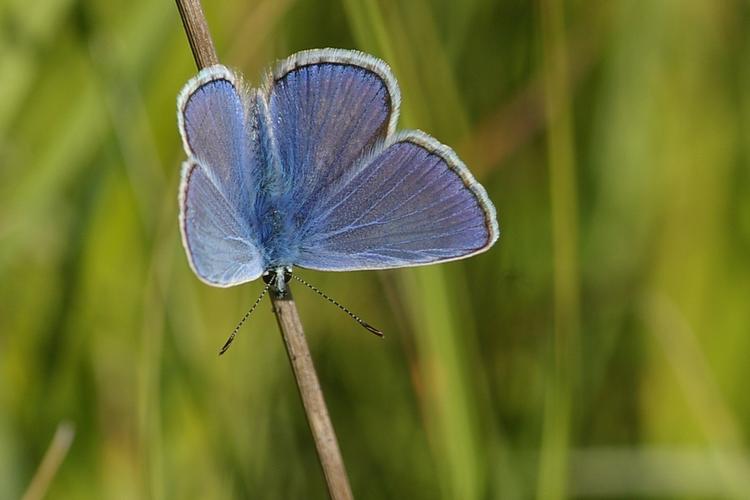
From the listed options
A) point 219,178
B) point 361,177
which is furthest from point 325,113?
point 219,178

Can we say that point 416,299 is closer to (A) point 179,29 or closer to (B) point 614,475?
(B) point 614,475

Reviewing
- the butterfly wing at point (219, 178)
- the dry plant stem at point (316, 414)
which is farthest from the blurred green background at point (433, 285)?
the dry plant stem at point (316, 414)

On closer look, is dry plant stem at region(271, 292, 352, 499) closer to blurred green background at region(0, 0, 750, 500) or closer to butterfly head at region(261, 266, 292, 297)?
butterfly head at region(261, 266, 292, 297)

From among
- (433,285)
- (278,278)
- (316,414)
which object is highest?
(433,285)

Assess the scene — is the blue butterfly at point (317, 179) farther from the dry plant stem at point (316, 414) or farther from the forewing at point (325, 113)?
the dry plant stem at point (316, 414)

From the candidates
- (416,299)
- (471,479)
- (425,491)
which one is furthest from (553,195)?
(425,491)

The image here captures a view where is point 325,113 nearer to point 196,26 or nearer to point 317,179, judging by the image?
point 317,179
